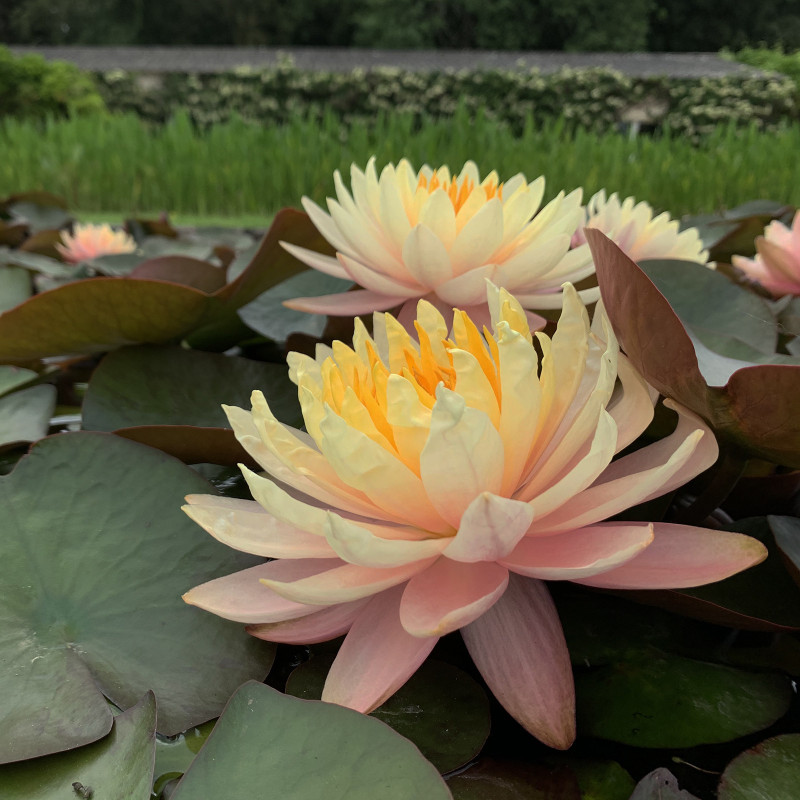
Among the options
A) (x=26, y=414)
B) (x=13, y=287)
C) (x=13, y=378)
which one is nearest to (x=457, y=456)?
(x=26, y=414)

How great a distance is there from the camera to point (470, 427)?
0.94ft

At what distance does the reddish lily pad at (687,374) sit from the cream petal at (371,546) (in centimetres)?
14

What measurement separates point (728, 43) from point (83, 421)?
2049 cm

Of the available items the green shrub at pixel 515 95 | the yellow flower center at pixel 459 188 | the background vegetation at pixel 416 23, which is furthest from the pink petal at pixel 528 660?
the background vegetation at pixel 416 23

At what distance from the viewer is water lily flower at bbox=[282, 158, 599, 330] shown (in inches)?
19.6

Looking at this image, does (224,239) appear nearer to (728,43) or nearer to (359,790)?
(359,790)

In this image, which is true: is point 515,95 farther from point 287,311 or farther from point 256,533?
point 256,533

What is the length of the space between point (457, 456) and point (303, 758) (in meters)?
0.13

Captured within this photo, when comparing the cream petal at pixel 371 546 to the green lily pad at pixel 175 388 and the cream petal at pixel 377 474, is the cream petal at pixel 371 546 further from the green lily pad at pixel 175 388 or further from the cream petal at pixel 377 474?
the green lily pad at pixel 175 388

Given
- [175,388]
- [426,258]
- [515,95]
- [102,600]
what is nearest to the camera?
[102,600]

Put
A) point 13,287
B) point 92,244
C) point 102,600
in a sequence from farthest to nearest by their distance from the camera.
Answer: point 92,244, point 13,287, point 102,600

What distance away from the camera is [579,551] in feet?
1.03

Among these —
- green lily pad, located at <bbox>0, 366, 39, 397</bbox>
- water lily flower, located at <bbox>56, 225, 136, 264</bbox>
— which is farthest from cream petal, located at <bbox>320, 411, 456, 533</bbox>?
water lily flower, located at <bbox>56, 225, 136, 264</bbox>

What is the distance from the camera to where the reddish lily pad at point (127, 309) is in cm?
56
